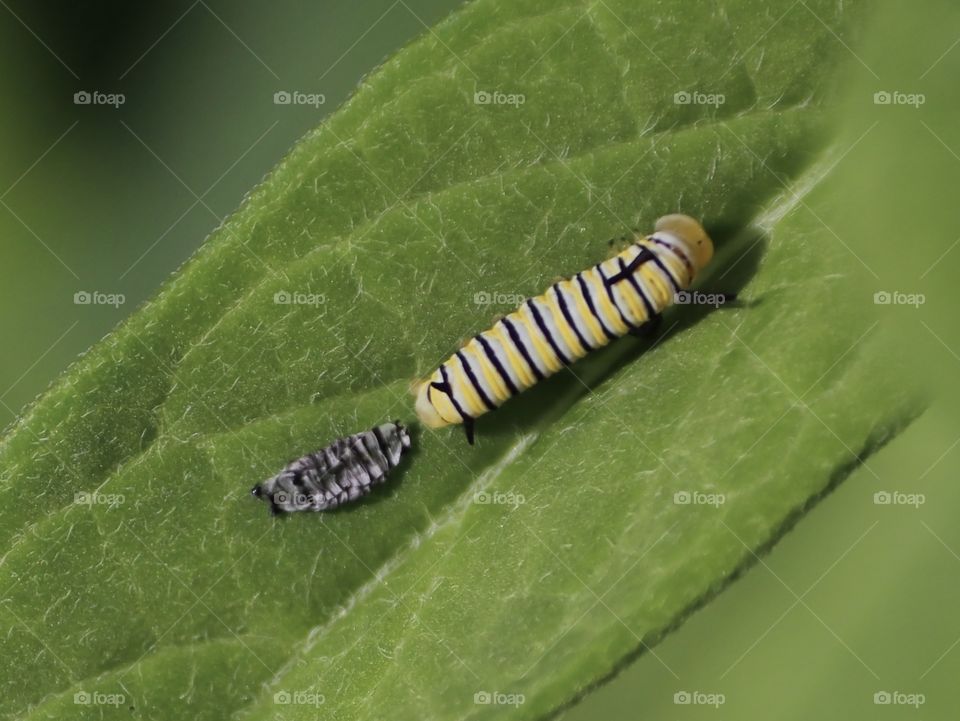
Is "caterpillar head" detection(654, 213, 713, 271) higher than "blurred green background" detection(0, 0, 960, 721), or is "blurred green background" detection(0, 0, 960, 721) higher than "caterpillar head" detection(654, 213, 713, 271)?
"caterpillar head" detection(654, 213, 713, 271)

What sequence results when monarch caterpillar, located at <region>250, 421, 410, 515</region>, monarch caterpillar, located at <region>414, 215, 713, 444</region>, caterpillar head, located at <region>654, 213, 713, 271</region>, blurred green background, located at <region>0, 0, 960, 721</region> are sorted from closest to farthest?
blurred green background, located at <region>0, 0, 960, 721</region> → caterpillar head, located at <region>654, 213, 713, 271</region> → monarch caterpillar, located at <region>250, 421, 410, 515</region> → monarch caterpillar, located at <region>414, 215, 713, 444</region>

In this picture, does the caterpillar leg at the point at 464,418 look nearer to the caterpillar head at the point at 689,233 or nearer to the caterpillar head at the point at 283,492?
the caterpillar head at the point at 283,492

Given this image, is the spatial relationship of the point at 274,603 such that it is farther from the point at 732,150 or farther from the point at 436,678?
the point at 732,150

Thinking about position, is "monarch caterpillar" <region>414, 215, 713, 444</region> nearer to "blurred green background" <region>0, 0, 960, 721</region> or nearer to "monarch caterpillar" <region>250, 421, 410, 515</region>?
"monarch caterpillar" <region>250, 421, 410, 515</region>

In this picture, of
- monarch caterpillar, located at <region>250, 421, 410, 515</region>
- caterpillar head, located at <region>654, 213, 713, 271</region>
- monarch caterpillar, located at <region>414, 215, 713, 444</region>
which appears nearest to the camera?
caterpillar head, located at <region>654, 213, 713, 271</region>

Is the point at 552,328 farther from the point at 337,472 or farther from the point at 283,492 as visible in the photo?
the point at 283,492

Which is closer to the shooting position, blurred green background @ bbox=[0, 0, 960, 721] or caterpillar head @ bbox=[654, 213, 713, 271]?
blurred green background @ bbox=[0, 0, 960, 721]

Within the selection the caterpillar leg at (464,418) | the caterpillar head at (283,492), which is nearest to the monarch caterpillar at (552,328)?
the caterpillar leg at (464,418)

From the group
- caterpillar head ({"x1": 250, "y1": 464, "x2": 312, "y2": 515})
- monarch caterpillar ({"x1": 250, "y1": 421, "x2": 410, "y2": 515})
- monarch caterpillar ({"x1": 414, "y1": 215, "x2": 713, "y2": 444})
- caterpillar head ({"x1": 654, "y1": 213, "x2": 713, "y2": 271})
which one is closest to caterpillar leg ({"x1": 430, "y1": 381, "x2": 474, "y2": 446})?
monarch caterpillar ({"x1": 414, "y1": 215, "x2": 713, "y2": 444})
